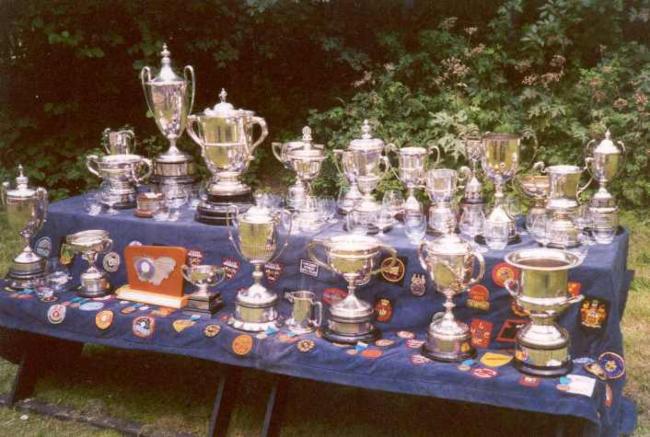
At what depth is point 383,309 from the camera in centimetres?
289

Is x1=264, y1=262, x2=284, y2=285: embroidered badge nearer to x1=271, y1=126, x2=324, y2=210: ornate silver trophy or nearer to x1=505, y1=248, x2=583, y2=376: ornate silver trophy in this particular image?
x1=271, y1=126, x2=324, y2=210: ornate silver trophy

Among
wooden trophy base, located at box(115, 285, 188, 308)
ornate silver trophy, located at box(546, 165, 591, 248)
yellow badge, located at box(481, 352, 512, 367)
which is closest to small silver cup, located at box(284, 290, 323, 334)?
wooden trophy base, located at box(115, 285, 188, 308)

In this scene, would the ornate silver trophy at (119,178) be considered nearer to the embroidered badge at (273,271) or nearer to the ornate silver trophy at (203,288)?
the ornate silver trophy at (203,288)

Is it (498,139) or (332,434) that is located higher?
(498,139)

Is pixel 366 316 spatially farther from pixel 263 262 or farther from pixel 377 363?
pixel 263 262

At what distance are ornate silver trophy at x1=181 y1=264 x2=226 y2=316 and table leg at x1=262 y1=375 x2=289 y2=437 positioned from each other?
41 cm

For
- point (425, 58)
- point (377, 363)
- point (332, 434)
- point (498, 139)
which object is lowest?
point (332, 434)

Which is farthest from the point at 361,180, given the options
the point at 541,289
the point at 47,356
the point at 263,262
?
Result: the point at 47,356

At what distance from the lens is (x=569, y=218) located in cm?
285

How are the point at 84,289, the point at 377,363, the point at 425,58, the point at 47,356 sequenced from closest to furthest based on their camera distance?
the point at 377,363, the point at 84,289, the point at 47,356, the point at 425,58

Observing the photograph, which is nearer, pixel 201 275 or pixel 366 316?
pixel 366 316

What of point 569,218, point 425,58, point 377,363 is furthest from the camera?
point 425,58

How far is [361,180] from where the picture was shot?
10.5 ft

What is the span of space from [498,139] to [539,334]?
2.90ft
